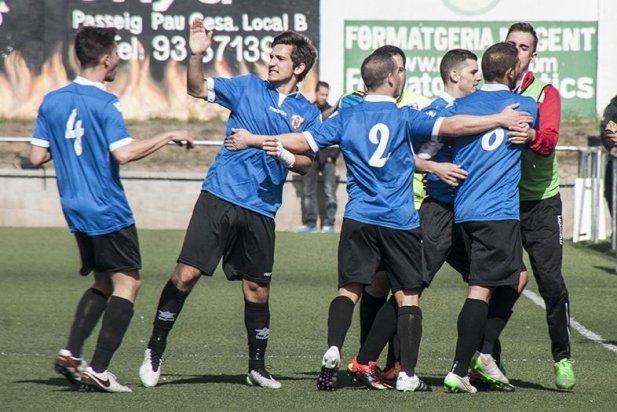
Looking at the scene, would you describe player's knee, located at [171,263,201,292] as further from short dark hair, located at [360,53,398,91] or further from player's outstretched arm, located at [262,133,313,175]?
short dark hair, located at [360,53,398,91]

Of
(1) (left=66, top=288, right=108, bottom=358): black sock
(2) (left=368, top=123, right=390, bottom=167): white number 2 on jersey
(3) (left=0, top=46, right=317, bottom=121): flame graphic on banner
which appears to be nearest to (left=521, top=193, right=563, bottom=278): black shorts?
(2) (left=368, top=123, right=390, bottom=167): white number 2 on jersey

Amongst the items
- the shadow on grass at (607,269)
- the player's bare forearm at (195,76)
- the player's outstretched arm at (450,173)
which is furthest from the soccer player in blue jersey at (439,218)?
the shadow on grass at (607,269)

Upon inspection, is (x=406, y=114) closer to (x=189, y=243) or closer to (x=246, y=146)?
(x=246, y=146)

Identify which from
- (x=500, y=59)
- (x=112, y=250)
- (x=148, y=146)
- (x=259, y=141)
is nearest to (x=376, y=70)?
(x=500, y=59)

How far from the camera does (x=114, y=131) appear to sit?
7.84 meters

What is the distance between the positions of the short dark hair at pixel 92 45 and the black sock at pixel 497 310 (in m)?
2.70

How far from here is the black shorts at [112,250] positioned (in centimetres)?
796

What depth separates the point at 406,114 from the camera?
27.0 ft

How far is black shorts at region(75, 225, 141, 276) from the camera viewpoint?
26.1ft

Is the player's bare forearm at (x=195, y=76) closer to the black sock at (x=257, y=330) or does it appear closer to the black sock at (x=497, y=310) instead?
the black sock at (x=257, y=330)

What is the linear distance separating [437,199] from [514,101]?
791mm

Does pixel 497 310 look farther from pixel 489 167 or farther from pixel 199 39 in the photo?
pixel 199 39

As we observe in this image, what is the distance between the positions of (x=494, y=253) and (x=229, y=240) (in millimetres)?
1562

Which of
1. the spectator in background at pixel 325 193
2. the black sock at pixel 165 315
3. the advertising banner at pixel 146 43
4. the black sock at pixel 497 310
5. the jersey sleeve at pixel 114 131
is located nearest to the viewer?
the jersey sleeve at pixel 114 131
